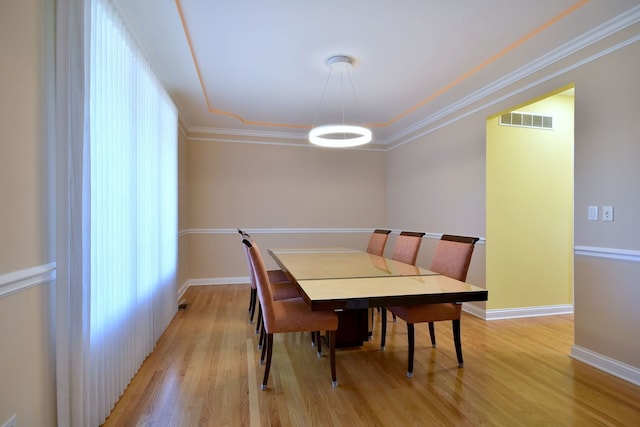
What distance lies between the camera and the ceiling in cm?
209

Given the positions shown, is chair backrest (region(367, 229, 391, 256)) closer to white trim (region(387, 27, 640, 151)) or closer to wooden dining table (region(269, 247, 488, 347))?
wooden dining table (region(269, 247, 488, 347))

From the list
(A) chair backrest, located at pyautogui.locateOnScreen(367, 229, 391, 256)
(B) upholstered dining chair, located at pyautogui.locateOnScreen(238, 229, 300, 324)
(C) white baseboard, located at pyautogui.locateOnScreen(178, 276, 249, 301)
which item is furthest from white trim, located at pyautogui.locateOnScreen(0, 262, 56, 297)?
(C) white baseboard, located at pyautogui.locateOnScreen(178, 276, 249, 301)

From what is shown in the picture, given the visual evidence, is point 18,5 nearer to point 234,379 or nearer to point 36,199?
point 36,199

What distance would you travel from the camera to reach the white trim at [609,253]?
2.10 meters

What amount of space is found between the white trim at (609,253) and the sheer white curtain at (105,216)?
3269 mm

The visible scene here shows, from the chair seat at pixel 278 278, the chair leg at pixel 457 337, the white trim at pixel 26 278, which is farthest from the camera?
the chair seat at pixel 278 278

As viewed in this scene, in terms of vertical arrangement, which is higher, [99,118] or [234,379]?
[99,118]

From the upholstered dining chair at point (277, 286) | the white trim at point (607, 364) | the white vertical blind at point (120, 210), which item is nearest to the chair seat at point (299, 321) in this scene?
the upholstered dining chair at point (277, 286)

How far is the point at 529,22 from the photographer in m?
2.22

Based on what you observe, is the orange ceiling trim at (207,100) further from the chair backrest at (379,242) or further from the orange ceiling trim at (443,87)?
the chair backrest at (379,242)

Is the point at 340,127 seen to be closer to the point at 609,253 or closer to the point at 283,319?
the point at 283,319

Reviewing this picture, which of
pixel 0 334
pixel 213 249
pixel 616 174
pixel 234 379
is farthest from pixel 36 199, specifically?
pixel 213 249

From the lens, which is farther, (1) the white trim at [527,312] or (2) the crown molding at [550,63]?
(1) the white trim at [527,312]

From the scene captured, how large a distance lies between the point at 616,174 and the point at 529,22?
1246 millimetres
